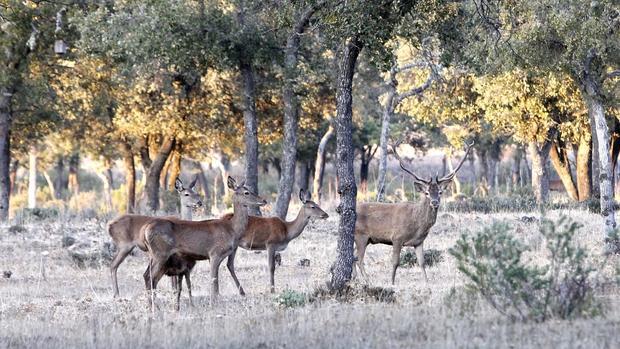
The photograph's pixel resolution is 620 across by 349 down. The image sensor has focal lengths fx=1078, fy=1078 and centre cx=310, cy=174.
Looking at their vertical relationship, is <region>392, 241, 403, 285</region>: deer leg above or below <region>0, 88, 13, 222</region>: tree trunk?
below

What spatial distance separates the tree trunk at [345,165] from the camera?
46.4 feet

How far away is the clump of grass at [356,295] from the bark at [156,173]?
83.3 ft

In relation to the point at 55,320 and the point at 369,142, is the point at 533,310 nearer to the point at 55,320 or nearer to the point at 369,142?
the point at 55,320

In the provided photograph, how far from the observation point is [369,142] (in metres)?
54.9

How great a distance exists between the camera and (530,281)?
11.1 metres

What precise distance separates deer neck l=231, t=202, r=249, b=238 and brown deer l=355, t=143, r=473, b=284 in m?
2.60

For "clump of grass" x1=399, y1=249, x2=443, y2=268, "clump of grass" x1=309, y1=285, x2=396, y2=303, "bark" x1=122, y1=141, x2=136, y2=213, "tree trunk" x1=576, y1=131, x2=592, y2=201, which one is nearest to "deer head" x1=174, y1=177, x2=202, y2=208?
"clump of grass" x1=399, y1=249, x2=443, y2=268

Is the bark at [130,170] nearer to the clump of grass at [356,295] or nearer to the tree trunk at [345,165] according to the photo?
the tree trunk at [345,165]

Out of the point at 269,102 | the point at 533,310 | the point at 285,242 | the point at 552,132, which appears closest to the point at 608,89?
the point at 552,132

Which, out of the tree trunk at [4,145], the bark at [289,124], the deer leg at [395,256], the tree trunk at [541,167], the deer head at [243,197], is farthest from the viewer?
the tree trunk at [541,167]

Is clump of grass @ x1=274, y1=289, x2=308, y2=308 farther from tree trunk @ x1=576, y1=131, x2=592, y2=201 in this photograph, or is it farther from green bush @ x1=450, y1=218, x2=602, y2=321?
tree trunk @ x1=576, y1=131, x2=592, y2=201

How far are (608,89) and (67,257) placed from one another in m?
16.9

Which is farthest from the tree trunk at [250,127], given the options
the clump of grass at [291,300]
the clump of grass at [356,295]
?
the clump of grass at [291,300]

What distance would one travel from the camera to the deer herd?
48.0 ft
